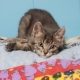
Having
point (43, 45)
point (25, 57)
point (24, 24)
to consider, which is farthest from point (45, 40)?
point (24, 24)

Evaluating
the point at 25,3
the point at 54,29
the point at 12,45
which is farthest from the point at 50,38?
the point at 25,3

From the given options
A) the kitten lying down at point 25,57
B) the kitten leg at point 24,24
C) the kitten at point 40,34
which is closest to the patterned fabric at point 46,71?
the kitten lying down at point 25,57

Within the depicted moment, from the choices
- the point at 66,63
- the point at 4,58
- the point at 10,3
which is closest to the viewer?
the point at 66,63

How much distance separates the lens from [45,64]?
5.10 feet

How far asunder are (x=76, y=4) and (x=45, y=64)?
2.44 feet

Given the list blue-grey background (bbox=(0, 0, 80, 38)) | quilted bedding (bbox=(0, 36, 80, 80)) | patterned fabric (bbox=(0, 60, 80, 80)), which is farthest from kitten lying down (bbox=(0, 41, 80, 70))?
blue-grey background (bbox=(0, 0, 80, 38))

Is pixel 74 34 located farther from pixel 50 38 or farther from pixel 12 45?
pixel 12 45

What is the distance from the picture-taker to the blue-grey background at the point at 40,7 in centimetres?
208

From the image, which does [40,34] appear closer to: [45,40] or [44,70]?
[45,40]

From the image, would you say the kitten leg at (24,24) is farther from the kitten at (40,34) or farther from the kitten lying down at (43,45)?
the kitten lying down at (43,45)

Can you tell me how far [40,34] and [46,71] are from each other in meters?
0.41

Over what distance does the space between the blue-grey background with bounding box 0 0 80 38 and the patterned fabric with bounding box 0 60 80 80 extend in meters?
0.64

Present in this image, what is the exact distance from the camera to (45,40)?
71.2 inches

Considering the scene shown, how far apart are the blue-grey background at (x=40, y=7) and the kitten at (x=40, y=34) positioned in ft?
0.20
